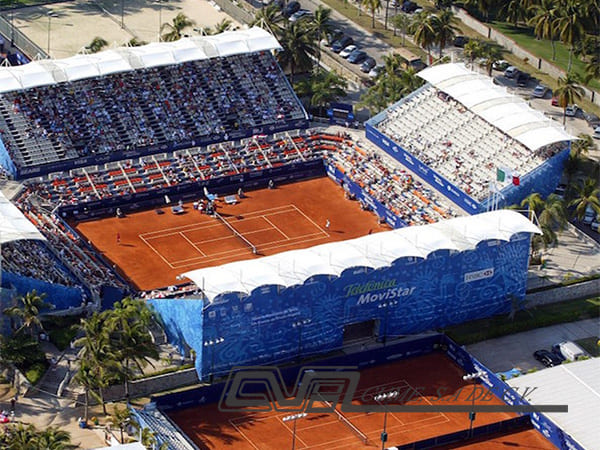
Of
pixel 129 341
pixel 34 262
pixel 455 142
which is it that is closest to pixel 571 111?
pixel 455 142

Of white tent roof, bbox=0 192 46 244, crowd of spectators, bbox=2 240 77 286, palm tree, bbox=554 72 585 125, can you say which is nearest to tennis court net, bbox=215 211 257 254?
crowd of spectators, bbox=2 240 77 286

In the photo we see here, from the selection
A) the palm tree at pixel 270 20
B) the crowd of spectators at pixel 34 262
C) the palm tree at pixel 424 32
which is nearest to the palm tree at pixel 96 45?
the palm tree at pixel 270 20

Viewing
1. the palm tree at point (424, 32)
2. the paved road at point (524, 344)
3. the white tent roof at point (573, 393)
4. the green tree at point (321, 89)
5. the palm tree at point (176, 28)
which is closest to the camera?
the white tent roof at point (573, 393)

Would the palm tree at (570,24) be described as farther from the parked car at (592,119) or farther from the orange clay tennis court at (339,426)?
the orange clay tennis court at (339,426)

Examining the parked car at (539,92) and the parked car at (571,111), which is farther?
the parked car at (539,92)

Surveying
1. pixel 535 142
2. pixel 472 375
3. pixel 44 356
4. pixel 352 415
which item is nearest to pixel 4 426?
pixel 44 356

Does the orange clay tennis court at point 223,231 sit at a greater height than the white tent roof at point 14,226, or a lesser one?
lesser

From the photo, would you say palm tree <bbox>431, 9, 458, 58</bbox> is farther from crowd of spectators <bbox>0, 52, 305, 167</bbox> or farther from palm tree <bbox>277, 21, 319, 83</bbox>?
crowd of spectators <bbox>0, 52, 305, 167</bbox>
